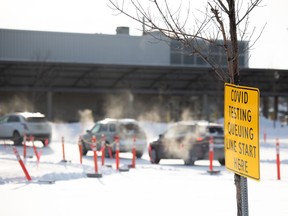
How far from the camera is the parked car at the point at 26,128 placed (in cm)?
3422

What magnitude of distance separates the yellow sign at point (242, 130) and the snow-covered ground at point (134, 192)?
14.3ft

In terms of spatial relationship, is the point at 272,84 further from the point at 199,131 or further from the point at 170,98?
the point at 199,131

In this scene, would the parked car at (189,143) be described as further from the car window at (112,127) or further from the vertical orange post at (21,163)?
the vertical orange post at (21,163)

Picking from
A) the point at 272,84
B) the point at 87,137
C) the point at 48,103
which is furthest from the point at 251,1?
the point at 272,84

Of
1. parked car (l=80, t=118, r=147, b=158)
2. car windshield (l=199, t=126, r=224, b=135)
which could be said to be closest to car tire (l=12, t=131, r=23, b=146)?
parked car (l=80, t=118, r=147, b=158)

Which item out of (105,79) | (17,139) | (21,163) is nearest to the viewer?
(21,163)

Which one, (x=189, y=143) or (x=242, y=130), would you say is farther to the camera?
(x=189, y=143)

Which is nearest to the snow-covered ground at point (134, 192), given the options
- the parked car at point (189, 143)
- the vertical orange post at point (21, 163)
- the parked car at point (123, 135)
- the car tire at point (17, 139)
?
the vertical orange post at point (21, 163)

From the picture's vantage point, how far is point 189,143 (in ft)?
82.8

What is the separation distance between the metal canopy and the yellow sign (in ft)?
155

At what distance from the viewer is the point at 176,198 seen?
14.8m

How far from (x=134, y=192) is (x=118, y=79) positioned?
4411 cm

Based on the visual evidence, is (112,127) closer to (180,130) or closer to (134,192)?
(180,130)

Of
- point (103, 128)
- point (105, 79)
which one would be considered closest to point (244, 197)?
point (103, 128)
